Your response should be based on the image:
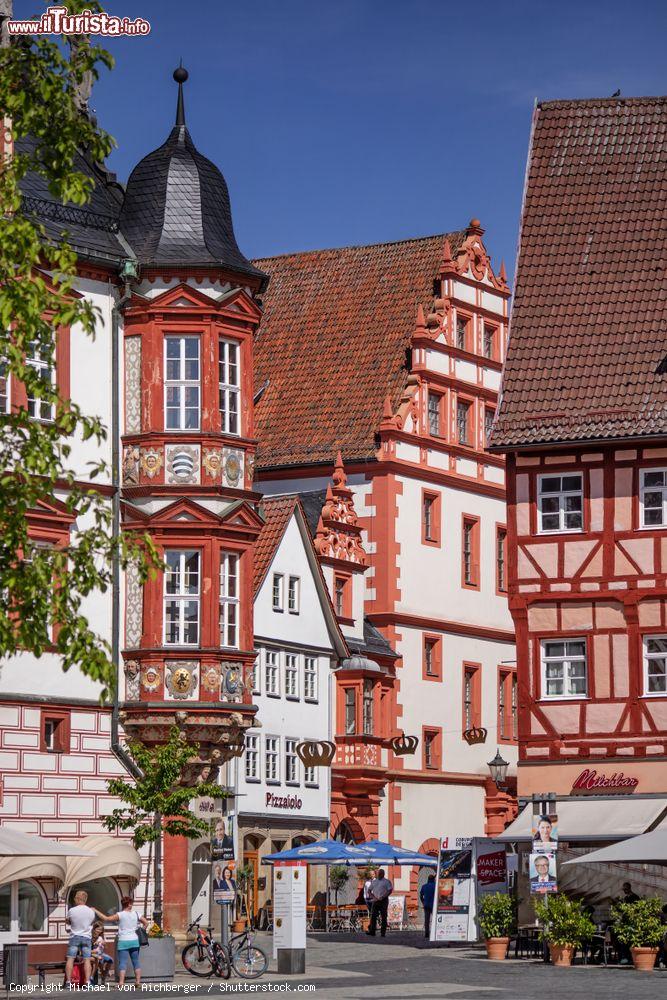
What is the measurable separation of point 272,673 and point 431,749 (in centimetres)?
750

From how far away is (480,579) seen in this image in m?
60.0

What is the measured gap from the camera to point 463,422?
59781 mm

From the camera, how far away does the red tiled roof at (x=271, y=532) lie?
51188mm

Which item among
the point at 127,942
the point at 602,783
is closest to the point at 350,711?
the point at 602,783

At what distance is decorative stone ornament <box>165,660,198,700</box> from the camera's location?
37031 millimetres

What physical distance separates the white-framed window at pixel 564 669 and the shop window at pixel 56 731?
35.8ft

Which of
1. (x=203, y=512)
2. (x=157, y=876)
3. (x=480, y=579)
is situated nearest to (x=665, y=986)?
(x=157, y=876)

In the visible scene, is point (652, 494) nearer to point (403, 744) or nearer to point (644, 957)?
point (644, 957)

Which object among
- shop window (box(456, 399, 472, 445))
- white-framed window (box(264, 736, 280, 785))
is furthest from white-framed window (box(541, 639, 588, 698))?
shop window (box(456, 399, 472, 445))

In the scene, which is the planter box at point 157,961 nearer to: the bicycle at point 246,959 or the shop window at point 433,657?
the bicycle at point 246,959

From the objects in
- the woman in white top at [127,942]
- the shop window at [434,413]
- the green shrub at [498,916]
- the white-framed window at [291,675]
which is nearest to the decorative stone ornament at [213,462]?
the green shrub at [498,916]

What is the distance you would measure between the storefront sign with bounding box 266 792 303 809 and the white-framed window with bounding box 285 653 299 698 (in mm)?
2455

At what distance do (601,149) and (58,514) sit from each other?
1706 centimetres

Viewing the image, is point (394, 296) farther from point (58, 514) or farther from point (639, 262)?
point (58, 514)
